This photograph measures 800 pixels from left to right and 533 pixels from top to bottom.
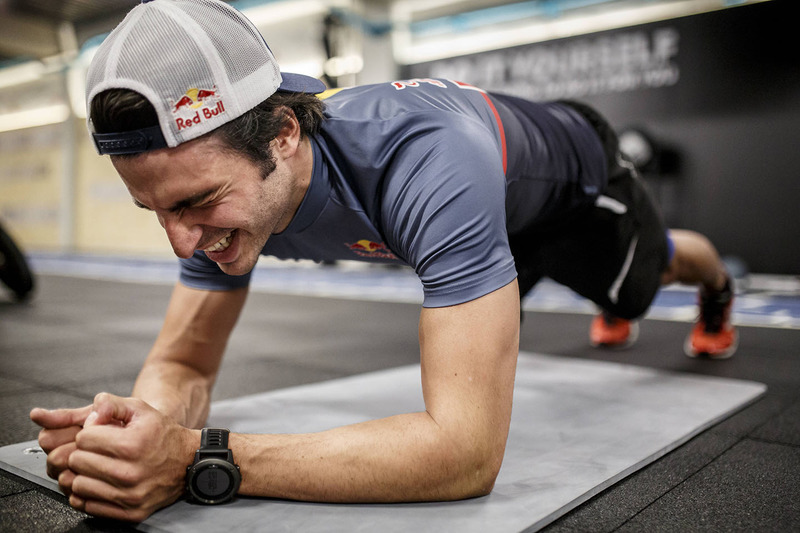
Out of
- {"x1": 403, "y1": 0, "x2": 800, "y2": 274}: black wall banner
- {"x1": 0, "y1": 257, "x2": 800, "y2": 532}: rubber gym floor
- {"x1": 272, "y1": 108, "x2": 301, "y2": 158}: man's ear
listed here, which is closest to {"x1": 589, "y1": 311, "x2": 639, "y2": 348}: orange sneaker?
{"x1": 0, "y1": 257, "x2": 800, "y2": 532}: rubber gym floor

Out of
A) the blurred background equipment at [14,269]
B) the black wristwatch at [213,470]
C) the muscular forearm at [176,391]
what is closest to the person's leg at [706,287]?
the muscular forearm at [176,391]

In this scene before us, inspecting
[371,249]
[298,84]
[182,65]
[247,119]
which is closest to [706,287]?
[371,249]

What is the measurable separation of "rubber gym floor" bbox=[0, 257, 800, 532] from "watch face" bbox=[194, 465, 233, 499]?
126mm

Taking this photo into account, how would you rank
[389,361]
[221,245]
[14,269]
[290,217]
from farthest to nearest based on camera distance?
[14,269]
[389,361]
[290,217]
[221,245]

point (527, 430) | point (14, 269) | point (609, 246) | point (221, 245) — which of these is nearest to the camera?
point (221, 245)

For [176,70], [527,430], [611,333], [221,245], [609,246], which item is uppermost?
[176,70]

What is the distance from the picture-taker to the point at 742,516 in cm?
105

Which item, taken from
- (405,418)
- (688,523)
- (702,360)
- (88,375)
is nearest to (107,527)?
(405,418)

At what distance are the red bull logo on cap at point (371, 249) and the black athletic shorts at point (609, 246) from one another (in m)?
0.44

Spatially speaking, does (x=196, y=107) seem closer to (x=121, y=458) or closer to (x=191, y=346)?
(x=121, y=458)

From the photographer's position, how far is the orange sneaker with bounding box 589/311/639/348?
2740 millimetres

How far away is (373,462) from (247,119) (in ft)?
1.84

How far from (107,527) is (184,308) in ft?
1.78

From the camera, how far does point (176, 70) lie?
94 centimetres
